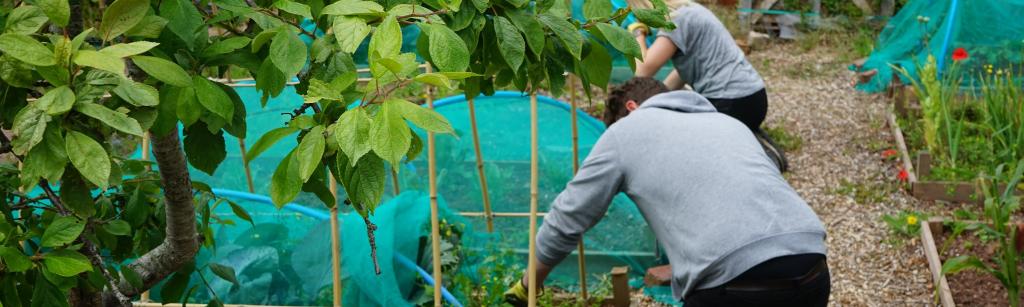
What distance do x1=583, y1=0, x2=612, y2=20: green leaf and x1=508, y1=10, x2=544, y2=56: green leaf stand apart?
10 cm

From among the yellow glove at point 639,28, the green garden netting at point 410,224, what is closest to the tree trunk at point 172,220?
the green garden netting at point 410,224

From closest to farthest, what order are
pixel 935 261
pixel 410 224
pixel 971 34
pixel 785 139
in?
pixel 410 224, pixel 935 261, pixel 785 139, pixel 971 34

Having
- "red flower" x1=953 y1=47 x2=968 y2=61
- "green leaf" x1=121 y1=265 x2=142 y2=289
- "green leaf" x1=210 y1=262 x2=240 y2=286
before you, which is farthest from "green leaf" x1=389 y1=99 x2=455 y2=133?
"red flower" x1=953 y1=47 x2=968 y2=61

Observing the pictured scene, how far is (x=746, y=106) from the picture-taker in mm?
4293

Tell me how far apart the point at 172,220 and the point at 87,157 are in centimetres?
66

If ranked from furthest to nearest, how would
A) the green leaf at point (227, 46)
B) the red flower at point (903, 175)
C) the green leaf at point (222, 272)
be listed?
the red flower at point (903, 175), the green leaf at point (222, 272), the green leaf at point (227, 46)

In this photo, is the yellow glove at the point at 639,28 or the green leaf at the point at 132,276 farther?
the yellow glove at the point at 639,28

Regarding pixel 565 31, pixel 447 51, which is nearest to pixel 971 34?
pixel 565 31

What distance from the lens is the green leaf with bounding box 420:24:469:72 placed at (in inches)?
41.2

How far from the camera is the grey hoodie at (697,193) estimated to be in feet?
7.59

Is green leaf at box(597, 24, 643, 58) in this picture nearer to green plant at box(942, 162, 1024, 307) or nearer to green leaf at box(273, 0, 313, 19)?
green leaf at box(273, 0, 313, 19)

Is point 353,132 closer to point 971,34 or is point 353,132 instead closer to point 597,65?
point 597,65

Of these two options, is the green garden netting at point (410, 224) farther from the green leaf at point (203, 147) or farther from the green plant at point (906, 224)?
the green leaf at point (203, 147)

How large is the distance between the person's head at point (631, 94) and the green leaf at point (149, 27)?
1811 mm
